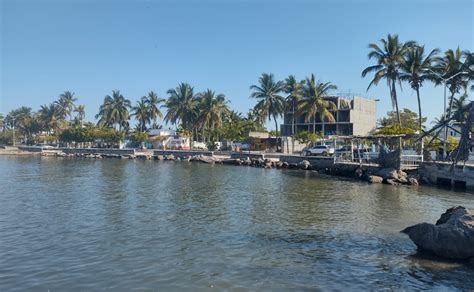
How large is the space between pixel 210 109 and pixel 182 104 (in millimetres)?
8302

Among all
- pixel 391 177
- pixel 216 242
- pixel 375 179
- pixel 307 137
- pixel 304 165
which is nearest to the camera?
pixel 216 242

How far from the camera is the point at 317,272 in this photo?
40.7 feet

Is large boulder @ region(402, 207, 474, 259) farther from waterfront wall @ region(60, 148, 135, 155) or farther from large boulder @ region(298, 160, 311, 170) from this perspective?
waterfront wall @ region(60, 148, 135, 155)

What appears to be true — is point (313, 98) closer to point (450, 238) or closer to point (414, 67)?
point (414, 67)

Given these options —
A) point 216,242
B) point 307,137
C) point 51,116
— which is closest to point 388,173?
point 216,242

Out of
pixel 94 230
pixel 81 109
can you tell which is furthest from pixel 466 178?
pixel 81 109

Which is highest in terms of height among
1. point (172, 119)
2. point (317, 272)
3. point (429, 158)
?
point (172, 119)

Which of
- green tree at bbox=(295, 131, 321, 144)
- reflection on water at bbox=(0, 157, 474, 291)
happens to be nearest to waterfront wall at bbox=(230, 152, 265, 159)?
green tree at bbox=(295, 131, 321, 144)

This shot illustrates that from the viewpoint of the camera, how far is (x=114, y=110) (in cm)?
10794

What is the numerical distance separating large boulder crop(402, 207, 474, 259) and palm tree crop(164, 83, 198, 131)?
277 ft

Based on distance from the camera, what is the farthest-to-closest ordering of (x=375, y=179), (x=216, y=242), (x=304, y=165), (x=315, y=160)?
1. (x=315, y=160)
2. (x=304, y=165)
3. (x=375, y=179)
4. (x=216, y=242)

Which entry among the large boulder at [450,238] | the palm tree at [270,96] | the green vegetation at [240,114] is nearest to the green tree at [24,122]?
the green vegetation at [240,114]

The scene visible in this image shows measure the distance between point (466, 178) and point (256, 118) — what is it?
Result: 216 ft

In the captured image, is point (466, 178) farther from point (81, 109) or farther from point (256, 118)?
point (81, 109)
